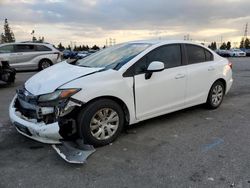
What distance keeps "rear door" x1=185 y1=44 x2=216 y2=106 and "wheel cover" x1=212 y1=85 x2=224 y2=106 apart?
0.27m

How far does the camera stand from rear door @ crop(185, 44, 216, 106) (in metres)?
5.48

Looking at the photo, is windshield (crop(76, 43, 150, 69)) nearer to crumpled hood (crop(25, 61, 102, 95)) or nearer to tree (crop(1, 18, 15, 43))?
crumpled hood (crop(25, 61, 102, 95))

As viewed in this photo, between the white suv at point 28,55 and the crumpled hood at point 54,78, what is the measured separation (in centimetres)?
1067

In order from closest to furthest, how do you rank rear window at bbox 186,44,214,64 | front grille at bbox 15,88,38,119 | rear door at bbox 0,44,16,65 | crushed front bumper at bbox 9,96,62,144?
1. crushed front bumper at bbox 9,96,62,144
2. front grille at bbox 15,88,38,119
3. rear window at bbox 186,44,214,64
4. rear door at bbox 0,44,16,65

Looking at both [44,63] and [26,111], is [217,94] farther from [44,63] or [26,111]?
[44,63]

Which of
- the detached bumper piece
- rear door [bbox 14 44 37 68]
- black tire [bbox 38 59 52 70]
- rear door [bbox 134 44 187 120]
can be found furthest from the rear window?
rear door [bbox 14 44 37 68]

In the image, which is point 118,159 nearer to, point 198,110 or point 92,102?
point 92,102

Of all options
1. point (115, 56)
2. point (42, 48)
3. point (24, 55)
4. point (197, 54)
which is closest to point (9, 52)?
point (24, 55)

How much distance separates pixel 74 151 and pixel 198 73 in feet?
9.68

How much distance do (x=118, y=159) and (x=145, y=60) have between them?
5.78ft

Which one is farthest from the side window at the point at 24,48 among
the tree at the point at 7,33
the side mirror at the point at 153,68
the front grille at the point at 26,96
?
the tree at the point at 7,33

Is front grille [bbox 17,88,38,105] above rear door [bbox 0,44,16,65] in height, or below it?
below

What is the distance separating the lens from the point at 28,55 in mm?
14891

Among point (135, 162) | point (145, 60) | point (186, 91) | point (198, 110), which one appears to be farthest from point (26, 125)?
point (198, 110)
